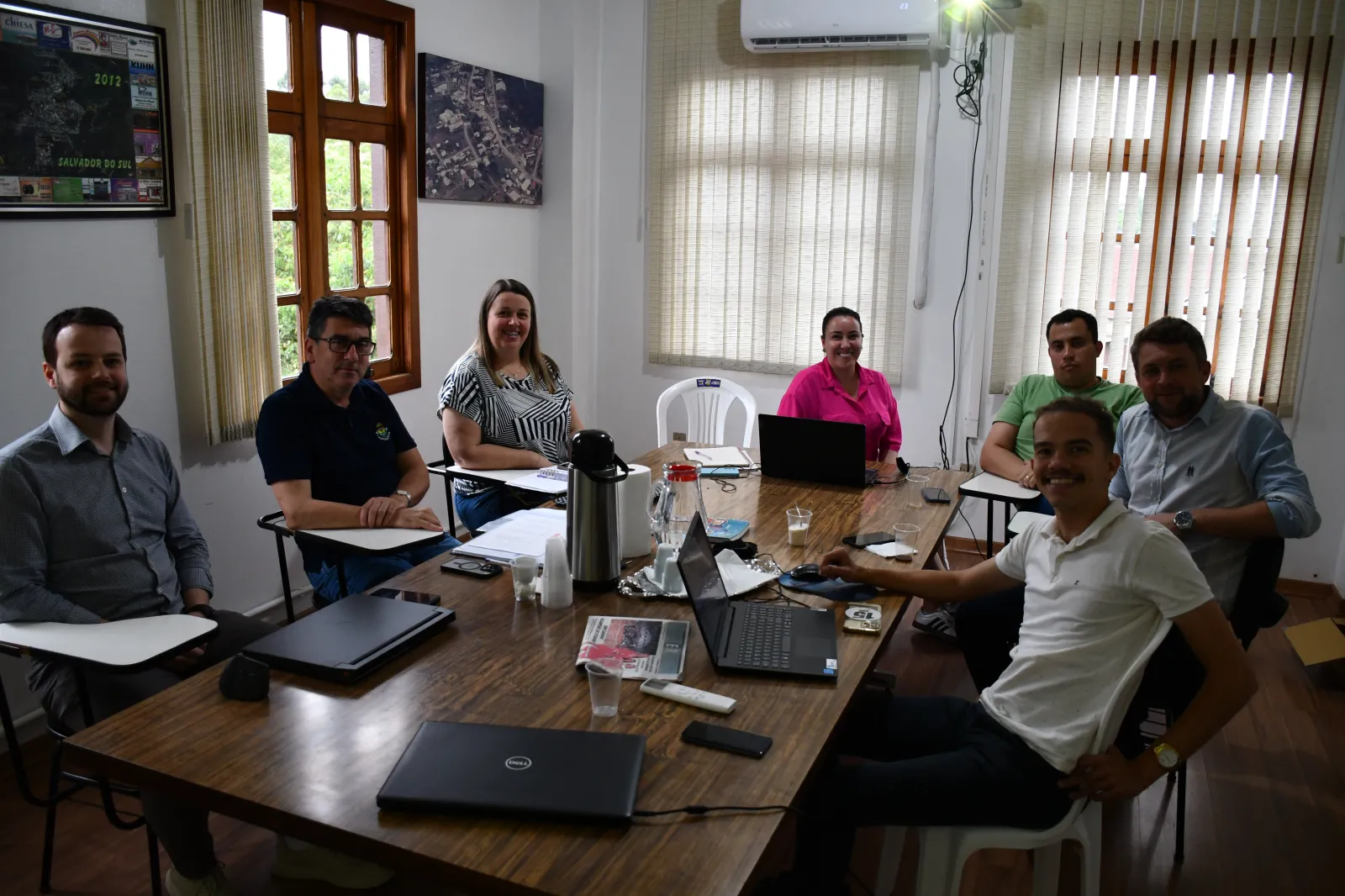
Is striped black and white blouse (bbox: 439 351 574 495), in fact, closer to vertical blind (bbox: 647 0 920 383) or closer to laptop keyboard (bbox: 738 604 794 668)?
laptop keyboard (bbox: 738 604 794 668)

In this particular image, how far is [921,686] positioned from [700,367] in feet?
7.74

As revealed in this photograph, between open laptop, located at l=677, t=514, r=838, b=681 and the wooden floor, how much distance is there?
78 centimetres

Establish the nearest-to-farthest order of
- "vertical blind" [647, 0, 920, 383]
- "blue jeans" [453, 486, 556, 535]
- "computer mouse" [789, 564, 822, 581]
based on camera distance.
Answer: "computer mouse" [789, 564, 822, 581] → "blue jeans" [453, 486, 556, 535] → "vertical blind" [647, 0, 920, 383]

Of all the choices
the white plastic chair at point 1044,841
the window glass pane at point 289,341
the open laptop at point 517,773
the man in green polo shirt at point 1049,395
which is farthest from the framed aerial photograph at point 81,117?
the man in green polo shirt at point 1049,395

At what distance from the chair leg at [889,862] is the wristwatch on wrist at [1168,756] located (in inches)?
21.2

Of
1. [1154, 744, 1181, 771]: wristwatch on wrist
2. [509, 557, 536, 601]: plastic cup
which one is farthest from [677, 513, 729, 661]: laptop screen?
[1154, 744, 1181, 771]: wristwatch on wrist

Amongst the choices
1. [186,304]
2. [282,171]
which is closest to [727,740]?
[186,304]

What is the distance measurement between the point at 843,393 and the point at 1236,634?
1.66 metres

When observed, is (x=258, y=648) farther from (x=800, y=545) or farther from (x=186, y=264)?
(x=186, y=264)

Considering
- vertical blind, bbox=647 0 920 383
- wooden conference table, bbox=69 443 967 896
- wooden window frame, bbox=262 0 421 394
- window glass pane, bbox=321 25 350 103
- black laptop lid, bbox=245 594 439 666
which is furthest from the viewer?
vertical blind, bbox=647 0 920 383

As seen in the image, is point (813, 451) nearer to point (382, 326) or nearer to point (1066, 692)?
point (1066, 692)

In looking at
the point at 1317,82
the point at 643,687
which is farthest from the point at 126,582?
the point at 1317,82

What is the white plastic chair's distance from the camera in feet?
5.65

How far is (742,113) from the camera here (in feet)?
16.0
